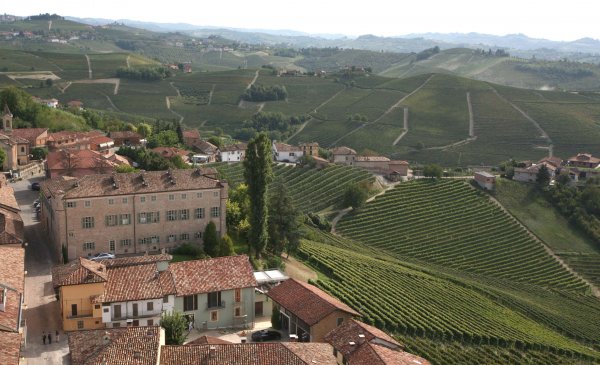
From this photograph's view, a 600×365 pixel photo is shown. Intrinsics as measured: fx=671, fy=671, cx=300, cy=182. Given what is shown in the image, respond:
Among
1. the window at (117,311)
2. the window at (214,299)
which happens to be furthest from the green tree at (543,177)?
the window at (117,311)

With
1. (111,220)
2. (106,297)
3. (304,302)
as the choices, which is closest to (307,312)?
(304,302)

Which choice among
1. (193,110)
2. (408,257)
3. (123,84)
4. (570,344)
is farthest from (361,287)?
(123,84)

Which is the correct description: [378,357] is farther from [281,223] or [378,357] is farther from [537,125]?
[537,125]

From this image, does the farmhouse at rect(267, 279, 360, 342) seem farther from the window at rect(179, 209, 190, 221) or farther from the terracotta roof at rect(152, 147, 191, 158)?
the terracotta roof at rect(152, 147, 191, 158)

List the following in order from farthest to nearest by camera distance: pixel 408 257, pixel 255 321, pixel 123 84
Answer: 1. pixel 123 84
2. pixel 408 257
3. pixel 255 321

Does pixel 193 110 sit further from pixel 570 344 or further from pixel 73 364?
pixel 73 364

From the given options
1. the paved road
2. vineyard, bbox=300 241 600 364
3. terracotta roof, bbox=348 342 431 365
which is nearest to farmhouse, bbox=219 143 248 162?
vineyard, bbox=300 241 600 364

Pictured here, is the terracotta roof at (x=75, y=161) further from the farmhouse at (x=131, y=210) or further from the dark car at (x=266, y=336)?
the dark car at (x=266, y=336)
